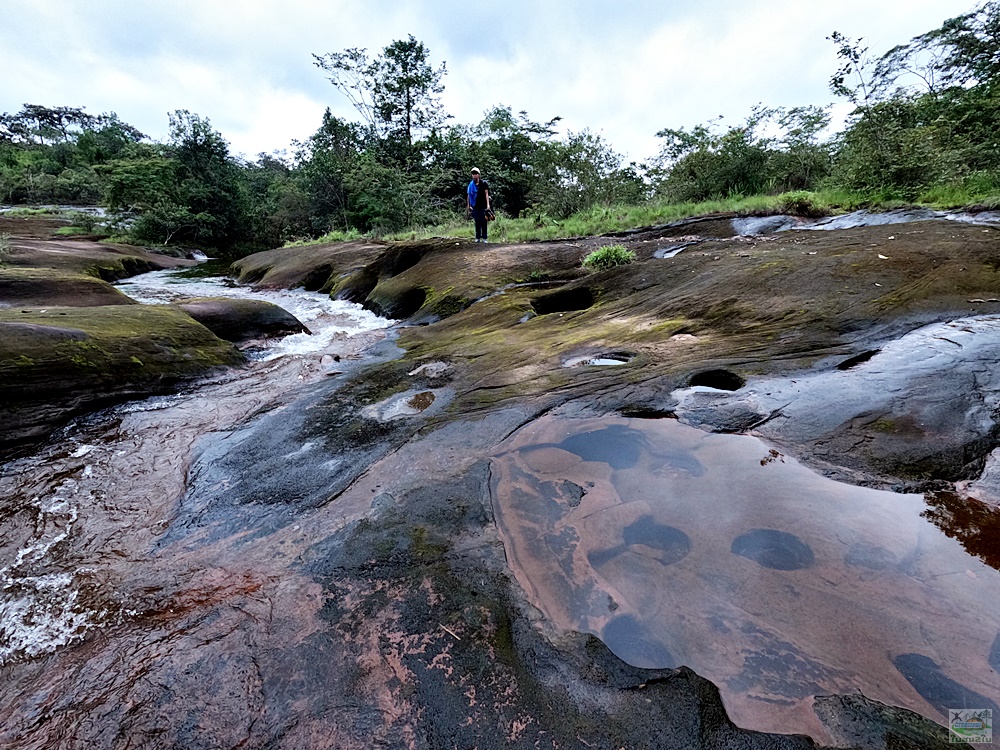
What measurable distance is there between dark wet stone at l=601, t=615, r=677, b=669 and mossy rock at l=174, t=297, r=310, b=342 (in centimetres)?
758

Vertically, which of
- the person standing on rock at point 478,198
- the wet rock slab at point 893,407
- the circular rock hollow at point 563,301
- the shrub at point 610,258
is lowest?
the wet rock slab at point 893,407

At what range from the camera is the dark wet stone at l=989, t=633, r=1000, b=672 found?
1.67m

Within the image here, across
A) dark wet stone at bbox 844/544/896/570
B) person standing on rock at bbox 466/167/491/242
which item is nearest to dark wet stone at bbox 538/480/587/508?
dark wet stone at bbox 844/544/896/570

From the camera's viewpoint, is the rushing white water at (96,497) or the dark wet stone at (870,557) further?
the rushing white water at (96,497)

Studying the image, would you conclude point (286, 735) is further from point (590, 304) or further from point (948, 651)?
point (590, 304)

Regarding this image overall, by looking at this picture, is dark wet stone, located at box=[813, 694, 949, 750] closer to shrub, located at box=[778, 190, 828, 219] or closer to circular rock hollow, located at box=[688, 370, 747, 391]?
circular rock hollow, located at box=[688, 370, 747, 391]

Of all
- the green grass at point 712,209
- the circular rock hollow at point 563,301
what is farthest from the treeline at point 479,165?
the circular rock hollow at point 563,301

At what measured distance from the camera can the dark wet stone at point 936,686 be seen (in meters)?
1.57

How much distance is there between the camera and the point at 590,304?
8023mm

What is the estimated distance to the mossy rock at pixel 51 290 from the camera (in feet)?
24.2

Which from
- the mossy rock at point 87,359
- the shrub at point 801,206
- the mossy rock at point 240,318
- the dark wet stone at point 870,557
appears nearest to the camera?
the dark wet stone at point 870,557

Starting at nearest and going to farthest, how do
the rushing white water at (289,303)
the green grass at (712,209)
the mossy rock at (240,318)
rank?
the mossy rock at (240,318), the rushing white water at (289,303), the green grass at (712,209)

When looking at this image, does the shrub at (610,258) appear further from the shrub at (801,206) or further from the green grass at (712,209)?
the shrub at (801,206)

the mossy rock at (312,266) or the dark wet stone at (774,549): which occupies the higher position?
the mossy rock at (312,266)
